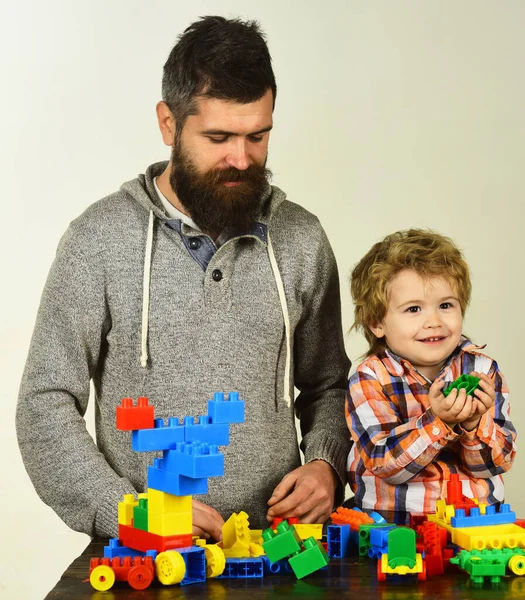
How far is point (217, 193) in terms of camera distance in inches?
79.8

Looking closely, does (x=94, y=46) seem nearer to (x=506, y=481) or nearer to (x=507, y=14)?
(x=507, y=14)

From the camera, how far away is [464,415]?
67.6 inches

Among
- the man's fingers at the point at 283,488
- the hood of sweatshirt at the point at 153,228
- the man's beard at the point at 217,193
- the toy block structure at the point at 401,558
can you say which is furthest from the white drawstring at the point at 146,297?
the toy block structure at the point at 401,558

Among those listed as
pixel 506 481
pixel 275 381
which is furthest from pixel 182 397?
pixel 506 481

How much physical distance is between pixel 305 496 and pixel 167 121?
0.83 m

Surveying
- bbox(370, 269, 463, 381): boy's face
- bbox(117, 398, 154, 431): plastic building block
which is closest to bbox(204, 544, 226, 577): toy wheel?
bbox(117, 398, 154, 431): plastic building block

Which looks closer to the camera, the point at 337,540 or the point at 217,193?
the point at 337,540

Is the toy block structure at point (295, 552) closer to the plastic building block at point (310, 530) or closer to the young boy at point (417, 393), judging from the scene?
the plastic building block at point (310, 530)

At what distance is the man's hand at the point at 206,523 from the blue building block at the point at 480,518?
39 centimetres

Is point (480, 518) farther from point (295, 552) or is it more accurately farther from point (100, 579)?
point (100, 579)

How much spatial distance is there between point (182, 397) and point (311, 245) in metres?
0.47

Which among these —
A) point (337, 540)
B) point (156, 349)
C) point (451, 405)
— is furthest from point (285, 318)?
point (337, 540)

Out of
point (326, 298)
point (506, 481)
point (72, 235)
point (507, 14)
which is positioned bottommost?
point (506, 481)

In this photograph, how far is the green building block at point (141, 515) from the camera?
58.6 inches
